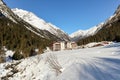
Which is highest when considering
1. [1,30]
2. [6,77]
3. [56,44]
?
[1,30]

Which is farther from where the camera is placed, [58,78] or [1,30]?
[1,30]

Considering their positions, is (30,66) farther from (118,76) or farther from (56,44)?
(56,44)

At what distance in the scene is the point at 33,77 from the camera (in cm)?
1475

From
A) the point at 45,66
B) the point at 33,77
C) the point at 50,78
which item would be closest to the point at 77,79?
the point at 50,78

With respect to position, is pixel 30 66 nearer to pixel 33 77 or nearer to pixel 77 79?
pixel 33 77

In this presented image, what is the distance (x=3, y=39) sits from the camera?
112 metres

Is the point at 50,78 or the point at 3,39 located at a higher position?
the point at 3,39

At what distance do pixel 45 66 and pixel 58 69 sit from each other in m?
2.17

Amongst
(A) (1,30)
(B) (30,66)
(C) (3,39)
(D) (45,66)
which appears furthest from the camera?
(A) (1,30)

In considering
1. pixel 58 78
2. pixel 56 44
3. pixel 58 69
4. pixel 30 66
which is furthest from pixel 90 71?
pixel 56 44

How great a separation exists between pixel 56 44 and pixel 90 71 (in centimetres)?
10048

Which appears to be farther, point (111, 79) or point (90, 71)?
point (90, 71)

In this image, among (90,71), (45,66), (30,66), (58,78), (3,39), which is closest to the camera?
(90,71)

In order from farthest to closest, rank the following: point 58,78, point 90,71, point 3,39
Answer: point 3,39
point 58,78
point 90,71
